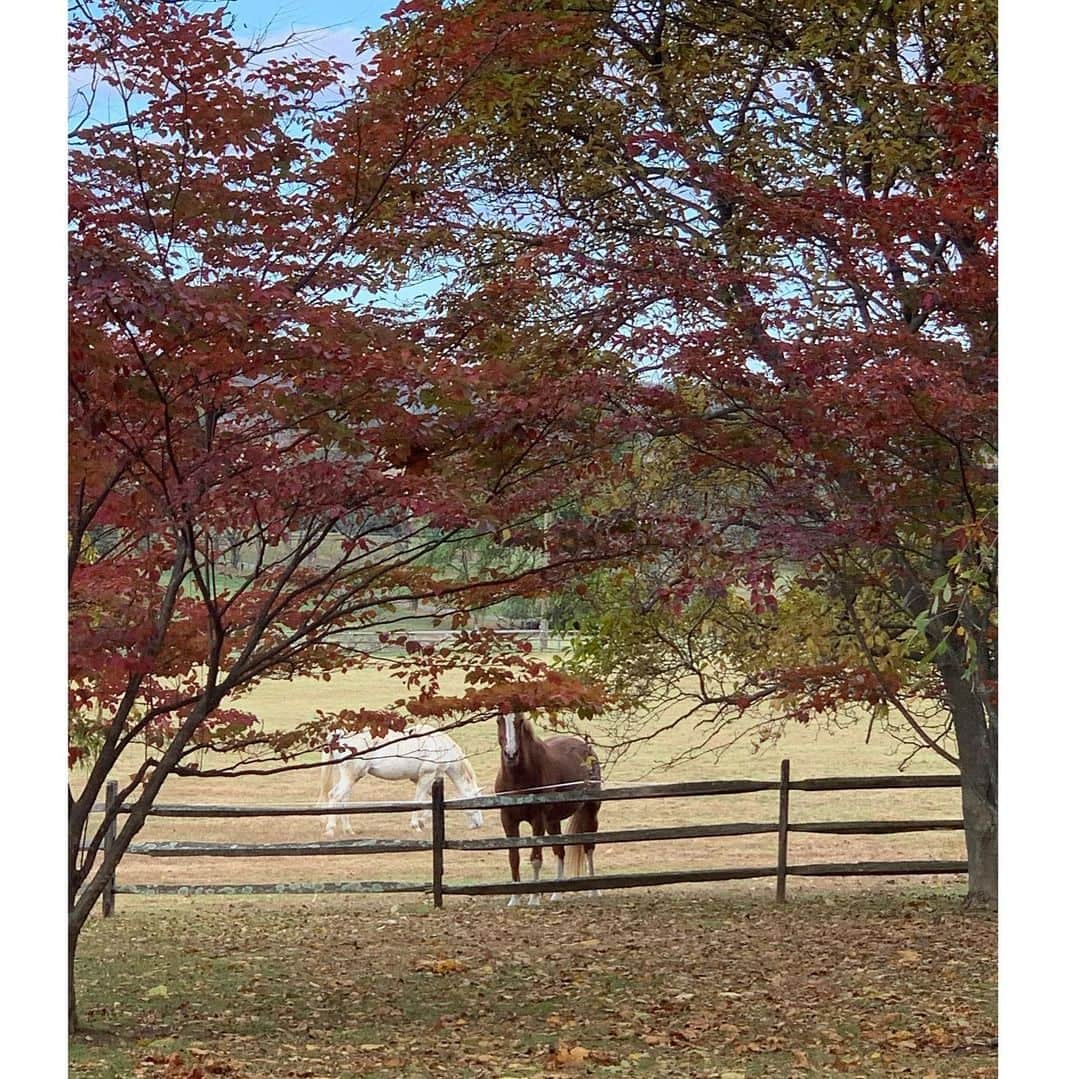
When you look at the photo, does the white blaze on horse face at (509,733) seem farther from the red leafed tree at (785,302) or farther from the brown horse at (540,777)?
the red leafed tree at (785,302)

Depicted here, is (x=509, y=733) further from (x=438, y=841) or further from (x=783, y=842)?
(x=783, y=842)

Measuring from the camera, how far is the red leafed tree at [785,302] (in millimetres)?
5328

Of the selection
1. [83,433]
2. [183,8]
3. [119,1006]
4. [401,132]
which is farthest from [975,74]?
[119,1006]

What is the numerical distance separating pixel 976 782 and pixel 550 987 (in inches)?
114

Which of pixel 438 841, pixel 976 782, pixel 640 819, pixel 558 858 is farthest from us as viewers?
pixel 640 819

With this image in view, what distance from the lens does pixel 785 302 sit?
20.7 feet

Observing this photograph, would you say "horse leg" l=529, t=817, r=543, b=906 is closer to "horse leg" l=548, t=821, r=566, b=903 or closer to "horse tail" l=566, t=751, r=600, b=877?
"horse leg" l=548, t=821, r=566, b=903

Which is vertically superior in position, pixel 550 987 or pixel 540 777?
pixel 540 777

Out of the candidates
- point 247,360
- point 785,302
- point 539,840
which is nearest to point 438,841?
point 539,840

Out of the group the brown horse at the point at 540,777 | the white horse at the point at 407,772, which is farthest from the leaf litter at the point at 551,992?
the white horse at the point at 407,772

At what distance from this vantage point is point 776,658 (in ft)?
24.6
